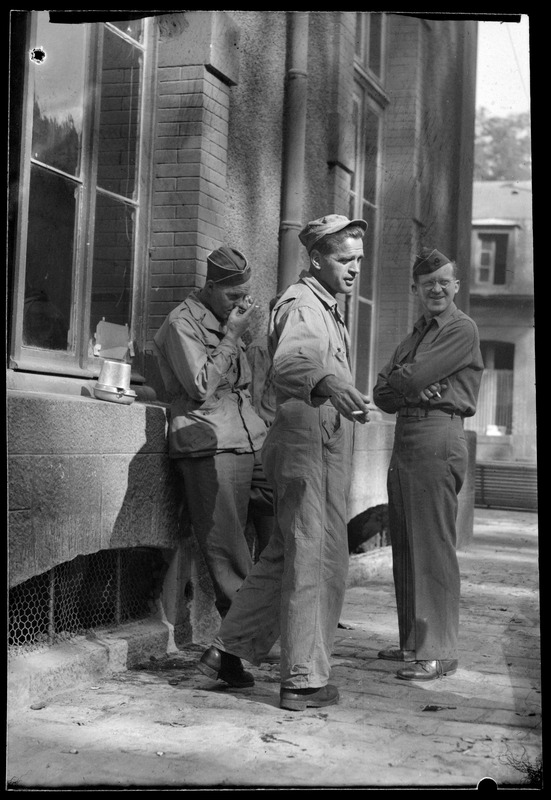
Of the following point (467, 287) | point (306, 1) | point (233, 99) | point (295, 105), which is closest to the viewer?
point (306, 1)

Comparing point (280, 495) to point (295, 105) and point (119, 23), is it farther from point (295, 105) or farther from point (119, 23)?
point (295, 105)

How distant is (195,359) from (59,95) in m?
1.37

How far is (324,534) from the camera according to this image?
430cm

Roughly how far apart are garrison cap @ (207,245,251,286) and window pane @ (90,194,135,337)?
54 centimetres

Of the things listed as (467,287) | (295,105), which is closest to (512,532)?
(467,287)

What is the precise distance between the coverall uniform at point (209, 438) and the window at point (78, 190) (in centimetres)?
44

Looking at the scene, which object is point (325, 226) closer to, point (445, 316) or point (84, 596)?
point (445, 316)

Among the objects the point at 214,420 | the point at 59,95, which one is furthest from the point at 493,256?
the point at 59,95

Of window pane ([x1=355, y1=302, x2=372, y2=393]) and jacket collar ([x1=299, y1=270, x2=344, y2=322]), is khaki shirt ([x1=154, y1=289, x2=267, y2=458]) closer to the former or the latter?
jacket collar ([x1=299, y1=270, x2=344, y2=322])

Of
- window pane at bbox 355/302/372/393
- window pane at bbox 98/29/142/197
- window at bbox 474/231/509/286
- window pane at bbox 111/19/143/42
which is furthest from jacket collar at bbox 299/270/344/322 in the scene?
window pane at bbox 355/302/372/393

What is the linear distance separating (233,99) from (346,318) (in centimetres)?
254

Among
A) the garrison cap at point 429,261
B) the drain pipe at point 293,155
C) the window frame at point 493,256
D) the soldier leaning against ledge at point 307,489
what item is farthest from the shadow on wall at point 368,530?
the soldier leaning against ledge at point 307,489

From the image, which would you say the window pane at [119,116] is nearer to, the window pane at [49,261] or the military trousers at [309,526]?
the window pane at [49,261]

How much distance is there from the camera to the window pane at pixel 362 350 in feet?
28.8
